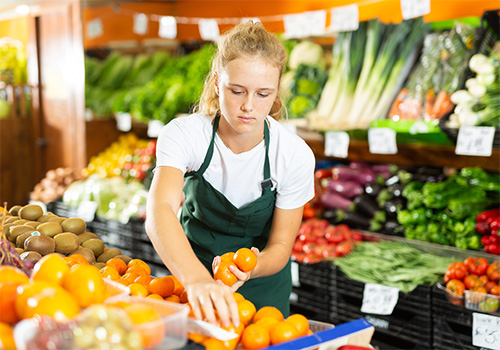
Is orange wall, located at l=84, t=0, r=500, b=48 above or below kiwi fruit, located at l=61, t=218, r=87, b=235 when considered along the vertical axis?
above

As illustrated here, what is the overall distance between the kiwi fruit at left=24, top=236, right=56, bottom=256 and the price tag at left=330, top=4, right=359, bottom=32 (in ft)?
8.25

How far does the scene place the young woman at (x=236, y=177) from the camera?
5.74ft

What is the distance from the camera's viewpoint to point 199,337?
1359mm

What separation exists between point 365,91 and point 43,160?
3552 mm

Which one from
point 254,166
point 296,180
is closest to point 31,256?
point 254,166

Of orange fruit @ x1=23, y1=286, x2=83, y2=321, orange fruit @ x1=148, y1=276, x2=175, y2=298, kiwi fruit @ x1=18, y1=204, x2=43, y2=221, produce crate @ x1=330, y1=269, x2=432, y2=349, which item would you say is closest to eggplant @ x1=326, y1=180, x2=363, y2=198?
produce crate @ x1=330, y1=269, x2=432, y2=349

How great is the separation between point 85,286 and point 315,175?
9.93ft

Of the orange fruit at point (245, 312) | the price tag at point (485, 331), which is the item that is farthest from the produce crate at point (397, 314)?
the orange fruit at point (245, 312)

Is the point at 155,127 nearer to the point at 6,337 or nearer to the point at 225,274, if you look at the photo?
the point at 225,274

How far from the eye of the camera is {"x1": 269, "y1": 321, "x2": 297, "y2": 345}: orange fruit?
137 cm

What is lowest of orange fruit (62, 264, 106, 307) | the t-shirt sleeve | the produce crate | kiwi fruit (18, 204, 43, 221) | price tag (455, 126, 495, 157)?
the produce crate

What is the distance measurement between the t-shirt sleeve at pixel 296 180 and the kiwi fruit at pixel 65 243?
31.8 inches

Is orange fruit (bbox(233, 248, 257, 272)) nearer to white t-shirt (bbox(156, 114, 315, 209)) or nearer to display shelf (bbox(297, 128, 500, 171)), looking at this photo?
white t-shirt (bbox(156, 114, 315, 209))

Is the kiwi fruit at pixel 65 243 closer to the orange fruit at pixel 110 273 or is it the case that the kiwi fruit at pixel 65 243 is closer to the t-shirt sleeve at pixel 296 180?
the orange fruit at pixel 110 273
